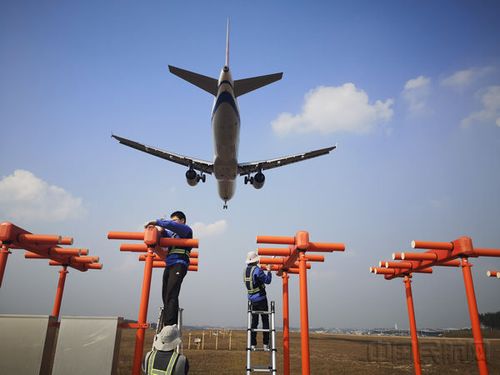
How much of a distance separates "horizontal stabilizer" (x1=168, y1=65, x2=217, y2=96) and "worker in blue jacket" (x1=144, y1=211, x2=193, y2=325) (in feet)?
83.3

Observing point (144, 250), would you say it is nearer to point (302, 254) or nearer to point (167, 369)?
point (167, 369)

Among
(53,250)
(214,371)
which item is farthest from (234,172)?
(53,250)

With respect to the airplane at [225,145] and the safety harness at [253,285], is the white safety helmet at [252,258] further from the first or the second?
the airplane at [225,145]

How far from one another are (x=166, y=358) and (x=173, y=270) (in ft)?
7.50

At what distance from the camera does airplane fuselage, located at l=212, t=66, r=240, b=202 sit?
1063 inches

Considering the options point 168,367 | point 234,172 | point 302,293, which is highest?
point 234,172

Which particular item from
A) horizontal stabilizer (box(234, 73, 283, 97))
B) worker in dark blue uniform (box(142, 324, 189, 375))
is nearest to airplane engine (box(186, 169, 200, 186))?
horizontal stabilizer (box(234, 73, 283, 97))

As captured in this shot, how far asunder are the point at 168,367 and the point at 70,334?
7.59 ft

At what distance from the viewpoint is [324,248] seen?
738 centimetres

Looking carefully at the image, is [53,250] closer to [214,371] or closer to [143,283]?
[143,283]

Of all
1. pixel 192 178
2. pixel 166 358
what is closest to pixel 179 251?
pixel 166 358

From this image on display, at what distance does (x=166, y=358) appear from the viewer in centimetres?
481

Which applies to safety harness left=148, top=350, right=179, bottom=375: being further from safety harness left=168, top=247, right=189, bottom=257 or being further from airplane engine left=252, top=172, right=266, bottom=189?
airplane engine left=252, top=172, right=266, bottom=189

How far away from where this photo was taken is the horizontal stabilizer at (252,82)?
30422 mm
